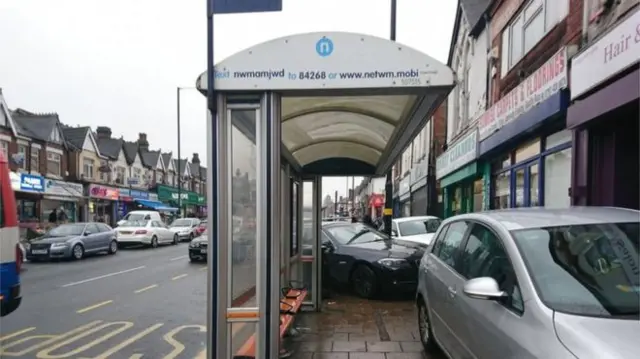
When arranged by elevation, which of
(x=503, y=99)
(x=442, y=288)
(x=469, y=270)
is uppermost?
(x=503, y=99)

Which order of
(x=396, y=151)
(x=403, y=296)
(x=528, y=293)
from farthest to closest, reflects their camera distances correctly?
(x=403, y=296) → (x=396, y=151) → (x=528, y=293)

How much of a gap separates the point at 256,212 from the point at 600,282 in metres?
2.40

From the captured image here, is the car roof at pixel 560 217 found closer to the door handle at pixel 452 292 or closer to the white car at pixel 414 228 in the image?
the door handle at pixel 452 292

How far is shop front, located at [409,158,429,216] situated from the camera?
22875 millimetres

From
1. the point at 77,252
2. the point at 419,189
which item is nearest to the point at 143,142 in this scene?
the point at 419,189

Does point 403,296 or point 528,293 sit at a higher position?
point 528,293

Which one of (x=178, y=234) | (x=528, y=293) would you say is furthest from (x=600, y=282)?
(x=178, y=234)

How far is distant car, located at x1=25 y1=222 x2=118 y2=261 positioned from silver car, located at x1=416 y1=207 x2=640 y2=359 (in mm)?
15487

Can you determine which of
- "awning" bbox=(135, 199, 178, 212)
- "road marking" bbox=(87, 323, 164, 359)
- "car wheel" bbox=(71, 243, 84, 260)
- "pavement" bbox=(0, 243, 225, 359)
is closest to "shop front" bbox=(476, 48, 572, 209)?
"pavement" bbox=(0, 243, 225, 359)

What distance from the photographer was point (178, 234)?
25422mm

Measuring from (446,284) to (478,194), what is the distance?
10.8 m

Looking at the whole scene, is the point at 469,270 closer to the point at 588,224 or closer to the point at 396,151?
the point at 588,224

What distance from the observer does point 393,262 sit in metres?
8.18

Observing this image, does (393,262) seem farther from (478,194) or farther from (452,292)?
(478,194)
